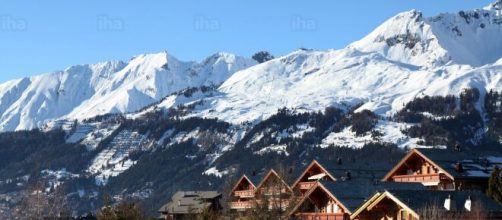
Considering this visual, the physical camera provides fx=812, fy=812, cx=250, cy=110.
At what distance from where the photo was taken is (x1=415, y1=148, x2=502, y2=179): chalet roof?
74.8 metres

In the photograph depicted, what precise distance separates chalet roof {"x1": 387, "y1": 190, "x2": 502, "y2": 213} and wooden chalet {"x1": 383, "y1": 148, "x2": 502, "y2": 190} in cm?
1732

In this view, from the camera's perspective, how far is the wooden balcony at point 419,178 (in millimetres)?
75769

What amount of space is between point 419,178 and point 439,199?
912 inches

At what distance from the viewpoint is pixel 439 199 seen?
2172 inches

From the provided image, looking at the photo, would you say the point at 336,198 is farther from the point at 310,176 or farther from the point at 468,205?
the point at 310,176

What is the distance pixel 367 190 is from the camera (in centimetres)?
6838

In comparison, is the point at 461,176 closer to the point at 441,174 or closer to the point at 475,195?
the point at 441,174

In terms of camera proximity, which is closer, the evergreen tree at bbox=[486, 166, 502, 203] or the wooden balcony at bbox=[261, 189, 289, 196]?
the evergreen tree at bbox=[486, 166, 502, 203]

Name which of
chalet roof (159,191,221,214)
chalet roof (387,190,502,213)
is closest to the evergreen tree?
chalet roof (387,190,502,213)

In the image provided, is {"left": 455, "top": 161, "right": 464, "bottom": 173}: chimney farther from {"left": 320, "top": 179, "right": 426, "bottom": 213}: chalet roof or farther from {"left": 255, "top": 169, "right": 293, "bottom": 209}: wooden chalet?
{"left": 255, "top": 169, "right": 293, "bottom": 209}: wooden chalet

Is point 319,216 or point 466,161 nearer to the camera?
point 319,216

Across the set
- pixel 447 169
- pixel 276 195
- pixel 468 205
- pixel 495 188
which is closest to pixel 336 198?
pixel 276 195

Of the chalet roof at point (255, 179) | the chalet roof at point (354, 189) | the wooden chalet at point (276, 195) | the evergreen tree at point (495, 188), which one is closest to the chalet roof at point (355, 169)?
the wooden chalet at point (276, 195)

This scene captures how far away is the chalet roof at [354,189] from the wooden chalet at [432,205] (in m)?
7.65
